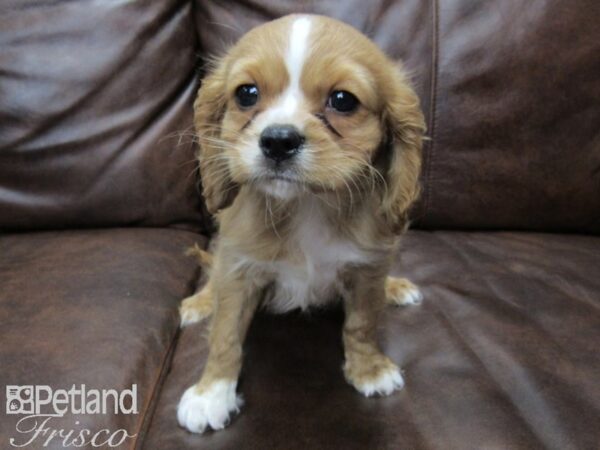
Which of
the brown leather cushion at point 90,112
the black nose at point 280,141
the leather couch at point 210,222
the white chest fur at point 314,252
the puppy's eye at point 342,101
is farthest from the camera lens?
the brown leather cushion at point 90,112

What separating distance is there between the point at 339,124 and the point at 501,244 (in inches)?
37.4

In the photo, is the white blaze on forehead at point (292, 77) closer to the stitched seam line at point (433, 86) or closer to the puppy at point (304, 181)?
the puppy at point (304, 181)

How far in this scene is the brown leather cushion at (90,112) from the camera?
1675 mm

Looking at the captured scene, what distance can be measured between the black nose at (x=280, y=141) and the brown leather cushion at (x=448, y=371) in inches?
19.3

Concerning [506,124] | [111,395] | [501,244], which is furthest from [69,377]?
[506,124]

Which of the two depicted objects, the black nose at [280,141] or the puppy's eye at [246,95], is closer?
the black nose at [280,141]

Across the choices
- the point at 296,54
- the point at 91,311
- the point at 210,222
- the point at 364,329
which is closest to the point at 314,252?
the point at 364,329

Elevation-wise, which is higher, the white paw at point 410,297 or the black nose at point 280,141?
the black nose at point 280,141

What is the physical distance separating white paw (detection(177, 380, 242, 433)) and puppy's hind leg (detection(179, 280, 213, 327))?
279 mm

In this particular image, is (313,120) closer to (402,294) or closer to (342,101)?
(342,101)

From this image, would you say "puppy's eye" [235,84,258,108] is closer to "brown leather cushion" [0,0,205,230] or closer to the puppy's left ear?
the puppy's left ear

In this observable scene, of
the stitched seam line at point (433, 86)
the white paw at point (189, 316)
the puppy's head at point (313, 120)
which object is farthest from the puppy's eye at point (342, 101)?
the stitched seam line at point (433, 86)

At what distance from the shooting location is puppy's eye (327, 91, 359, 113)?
108 centimetres

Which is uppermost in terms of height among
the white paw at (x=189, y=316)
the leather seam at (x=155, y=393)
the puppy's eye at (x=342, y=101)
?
the puppy's eye at (x=342, y=101)
